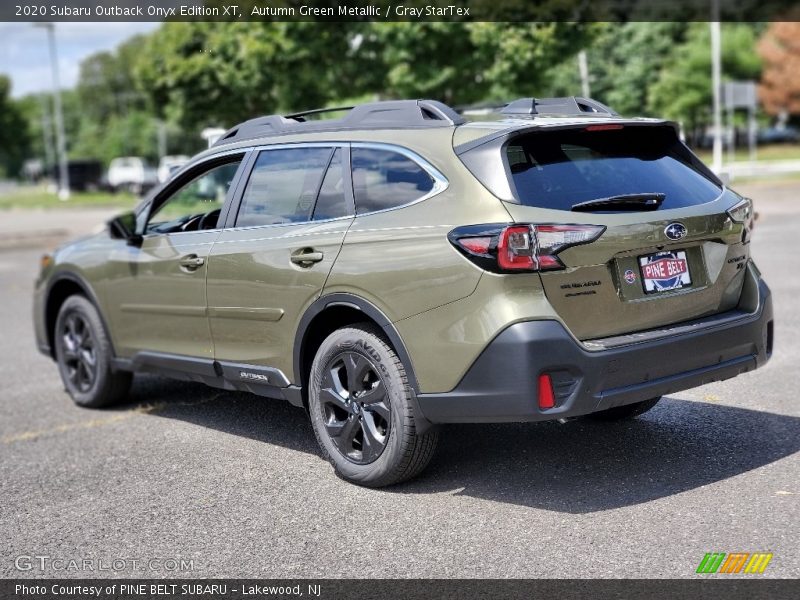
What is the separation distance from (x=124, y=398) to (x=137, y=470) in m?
1.83

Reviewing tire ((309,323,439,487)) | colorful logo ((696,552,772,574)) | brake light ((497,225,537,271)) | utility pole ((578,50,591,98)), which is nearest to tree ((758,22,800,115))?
utility pole ((578,50,591,98))

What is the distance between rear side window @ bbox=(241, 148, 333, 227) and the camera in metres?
5.59

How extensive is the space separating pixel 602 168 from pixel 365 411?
162 centimetres

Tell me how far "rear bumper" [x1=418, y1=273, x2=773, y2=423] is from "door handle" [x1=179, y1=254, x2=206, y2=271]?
186cm

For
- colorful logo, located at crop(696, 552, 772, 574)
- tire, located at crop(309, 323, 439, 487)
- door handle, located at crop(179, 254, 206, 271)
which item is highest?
door handle, located at crop(179, 254, 206, 271)

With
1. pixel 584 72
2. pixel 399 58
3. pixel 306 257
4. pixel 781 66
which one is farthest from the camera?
pixel 781 66

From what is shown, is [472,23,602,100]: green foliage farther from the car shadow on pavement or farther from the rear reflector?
the rear reflector

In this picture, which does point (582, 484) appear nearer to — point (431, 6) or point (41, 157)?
point (431, 6)

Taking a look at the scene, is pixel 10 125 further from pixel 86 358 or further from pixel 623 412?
pixel 623 412

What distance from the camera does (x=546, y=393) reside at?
4547mm

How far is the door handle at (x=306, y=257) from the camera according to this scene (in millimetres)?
5316

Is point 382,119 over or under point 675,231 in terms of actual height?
over

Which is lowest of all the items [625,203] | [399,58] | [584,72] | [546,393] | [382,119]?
[546,393]

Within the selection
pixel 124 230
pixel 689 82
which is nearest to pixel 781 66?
pixel 689 82
